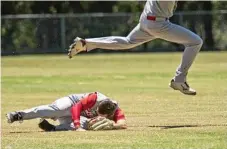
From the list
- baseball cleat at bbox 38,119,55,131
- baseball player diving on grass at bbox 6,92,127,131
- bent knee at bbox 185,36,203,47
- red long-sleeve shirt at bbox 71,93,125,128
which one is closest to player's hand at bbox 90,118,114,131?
baseball player diving on grass at bbox 6,92,127,131

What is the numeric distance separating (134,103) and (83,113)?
15.6ft

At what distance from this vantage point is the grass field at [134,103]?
1127cm

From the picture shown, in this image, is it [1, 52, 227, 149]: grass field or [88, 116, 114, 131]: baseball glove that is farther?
[88, 116, 114, 131]: baseball glove

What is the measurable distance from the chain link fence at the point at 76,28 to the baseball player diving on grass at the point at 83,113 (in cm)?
3489

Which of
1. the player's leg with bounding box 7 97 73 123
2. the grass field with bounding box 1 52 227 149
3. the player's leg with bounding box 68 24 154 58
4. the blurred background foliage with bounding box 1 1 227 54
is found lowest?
the blurred background foliage with bounding box 1 1 227 54

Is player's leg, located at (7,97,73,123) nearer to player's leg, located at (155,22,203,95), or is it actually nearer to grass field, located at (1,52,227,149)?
grass field, located at (1,52,227,149)

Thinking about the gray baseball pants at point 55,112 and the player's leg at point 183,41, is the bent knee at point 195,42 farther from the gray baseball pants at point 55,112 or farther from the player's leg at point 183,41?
the gray baseball pants at point 55,112

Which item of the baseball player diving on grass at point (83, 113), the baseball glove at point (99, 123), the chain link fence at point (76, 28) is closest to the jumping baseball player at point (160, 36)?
the baseball player diving on grass at point (83, 113)

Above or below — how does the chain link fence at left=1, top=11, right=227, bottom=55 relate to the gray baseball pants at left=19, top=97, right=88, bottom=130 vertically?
below

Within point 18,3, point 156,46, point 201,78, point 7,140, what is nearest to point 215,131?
point 7,140

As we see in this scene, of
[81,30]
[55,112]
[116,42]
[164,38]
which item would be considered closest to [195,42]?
[164,38]

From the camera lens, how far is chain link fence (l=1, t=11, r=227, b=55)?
48250 mm

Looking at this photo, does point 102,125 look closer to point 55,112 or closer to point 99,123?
point 99,123

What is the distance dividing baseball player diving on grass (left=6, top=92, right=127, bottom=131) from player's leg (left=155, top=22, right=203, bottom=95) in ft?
6.29
